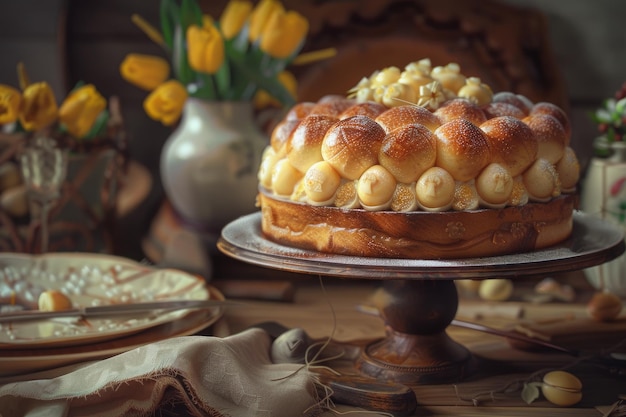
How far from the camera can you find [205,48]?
53.2 inches

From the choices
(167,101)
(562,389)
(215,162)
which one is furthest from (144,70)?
(562,389)

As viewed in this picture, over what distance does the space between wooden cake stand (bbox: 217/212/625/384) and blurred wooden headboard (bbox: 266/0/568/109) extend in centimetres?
60

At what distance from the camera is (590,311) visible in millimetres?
1211

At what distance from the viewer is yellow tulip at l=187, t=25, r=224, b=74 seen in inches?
52.9

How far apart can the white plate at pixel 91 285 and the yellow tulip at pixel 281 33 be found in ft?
1.39

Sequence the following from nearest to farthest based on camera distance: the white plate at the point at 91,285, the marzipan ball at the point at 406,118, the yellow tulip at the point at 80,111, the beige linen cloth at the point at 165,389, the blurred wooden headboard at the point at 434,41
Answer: the beige linen cloth at the point at 165,389
the marzipan ball at the point at 406,118
the white plate at the point at 91,285
the yellow tulip at the point at 80,111
the blurred wooden headboard at the point at 434,41

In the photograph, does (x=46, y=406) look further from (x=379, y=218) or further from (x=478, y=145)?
(x=478, y=145)

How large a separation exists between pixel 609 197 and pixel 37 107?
88 centimetres

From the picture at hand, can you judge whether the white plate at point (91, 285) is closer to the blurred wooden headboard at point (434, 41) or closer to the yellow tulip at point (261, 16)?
the yellow tulip at point (261, 16)

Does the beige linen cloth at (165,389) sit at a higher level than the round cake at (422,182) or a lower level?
lower

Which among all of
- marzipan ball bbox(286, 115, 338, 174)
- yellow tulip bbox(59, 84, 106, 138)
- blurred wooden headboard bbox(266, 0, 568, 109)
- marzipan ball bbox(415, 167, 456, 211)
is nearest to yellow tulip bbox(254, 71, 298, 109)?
blurred wooden headboard bbox(266, 0, 568, 109)

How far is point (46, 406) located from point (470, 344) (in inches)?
22.2

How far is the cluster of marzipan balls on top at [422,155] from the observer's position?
879 millimetres

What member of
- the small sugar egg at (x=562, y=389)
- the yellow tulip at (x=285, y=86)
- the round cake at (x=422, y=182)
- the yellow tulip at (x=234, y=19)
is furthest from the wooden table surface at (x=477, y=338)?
the yellow tulip at (x=234, y=19)
